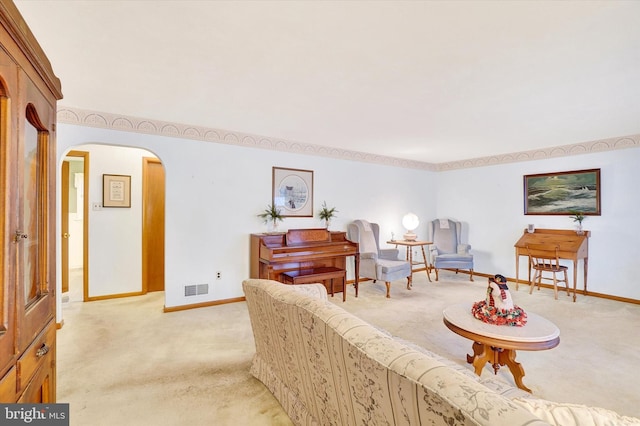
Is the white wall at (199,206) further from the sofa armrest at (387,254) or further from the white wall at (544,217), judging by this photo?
the white wall at (544,217)

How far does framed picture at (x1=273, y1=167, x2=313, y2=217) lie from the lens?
15.1 feet

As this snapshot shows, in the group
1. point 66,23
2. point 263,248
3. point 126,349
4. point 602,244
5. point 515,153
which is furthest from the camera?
point 515,153

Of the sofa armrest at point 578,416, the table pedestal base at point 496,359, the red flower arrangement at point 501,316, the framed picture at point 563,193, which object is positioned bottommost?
the table pedestal base at point 496,359

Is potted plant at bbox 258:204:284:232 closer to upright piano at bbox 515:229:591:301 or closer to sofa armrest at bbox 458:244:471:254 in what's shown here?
sofa armrest at bbox 458:244:471:254

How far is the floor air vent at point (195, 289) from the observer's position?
3.95 m

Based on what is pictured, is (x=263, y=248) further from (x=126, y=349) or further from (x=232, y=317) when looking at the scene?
(x=126, y=349)

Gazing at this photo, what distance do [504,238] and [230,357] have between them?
5.25 metres

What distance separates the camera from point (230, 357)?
264cm

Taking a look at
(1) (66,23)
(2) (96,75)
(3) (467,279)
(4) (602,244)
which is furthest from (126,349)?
(4) (602,244)

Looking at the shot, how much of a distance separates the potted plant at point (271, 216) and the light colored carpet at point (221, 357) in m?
1.27

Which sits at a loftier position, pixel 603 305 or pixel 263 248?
pixel 263 248

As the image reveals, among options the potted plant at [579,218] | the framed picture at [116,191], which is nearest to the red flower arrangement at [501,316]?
the potted plant at [579,218]

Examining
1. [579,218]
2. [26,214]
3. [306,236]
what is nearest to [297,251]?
[306,236]

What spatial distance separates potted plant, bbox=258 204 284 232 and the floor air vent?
120 cm
